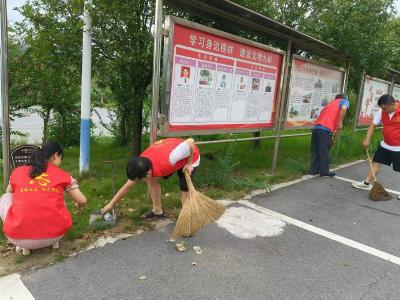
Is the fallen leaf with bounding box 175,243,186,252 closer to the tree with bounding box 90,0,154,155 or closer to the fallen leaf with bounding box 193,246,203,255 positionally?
the fallen leaf with bounding box 193,246,203,255

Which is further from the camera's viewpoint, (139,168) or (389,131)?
(389,131)

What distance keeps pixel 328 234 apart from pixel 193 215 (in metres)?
1.59

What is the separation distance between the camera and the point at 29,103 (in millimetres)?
6539

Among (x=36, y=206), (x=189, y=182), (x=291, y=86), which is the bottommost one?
(x=36, y=206)

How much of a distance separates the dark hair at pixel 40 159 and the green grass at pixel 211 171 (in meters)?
0.80

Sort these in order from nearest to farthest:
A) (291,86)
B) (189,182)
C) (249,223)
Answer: (189,182) → (249,223) → (291,86)

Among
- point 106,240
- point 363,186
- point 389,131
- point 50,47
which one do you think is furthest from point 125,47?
point 363,186

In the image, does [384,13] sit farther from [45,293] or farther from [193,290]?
[45,293]

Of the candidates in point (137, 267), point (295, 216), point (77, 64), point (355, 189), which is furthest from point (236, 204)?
point (77, 64)

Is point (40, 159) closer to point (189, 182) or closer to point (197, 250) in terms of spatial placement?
point (189, 182)

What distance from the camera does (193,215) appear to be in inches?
129

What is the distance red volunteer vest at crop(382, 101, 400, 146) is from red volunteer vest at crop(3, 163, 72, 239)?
15.4 feet

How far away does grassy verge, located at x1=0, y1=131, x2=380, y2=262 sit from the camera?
407cm

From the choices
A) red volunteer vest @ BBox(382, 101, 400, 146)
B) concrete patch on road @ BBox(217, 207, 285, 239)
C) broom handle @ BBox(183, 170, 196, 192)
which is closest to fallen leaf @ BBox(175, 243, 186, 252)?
broom handle @ BBox(183, 170, 196, 192)
